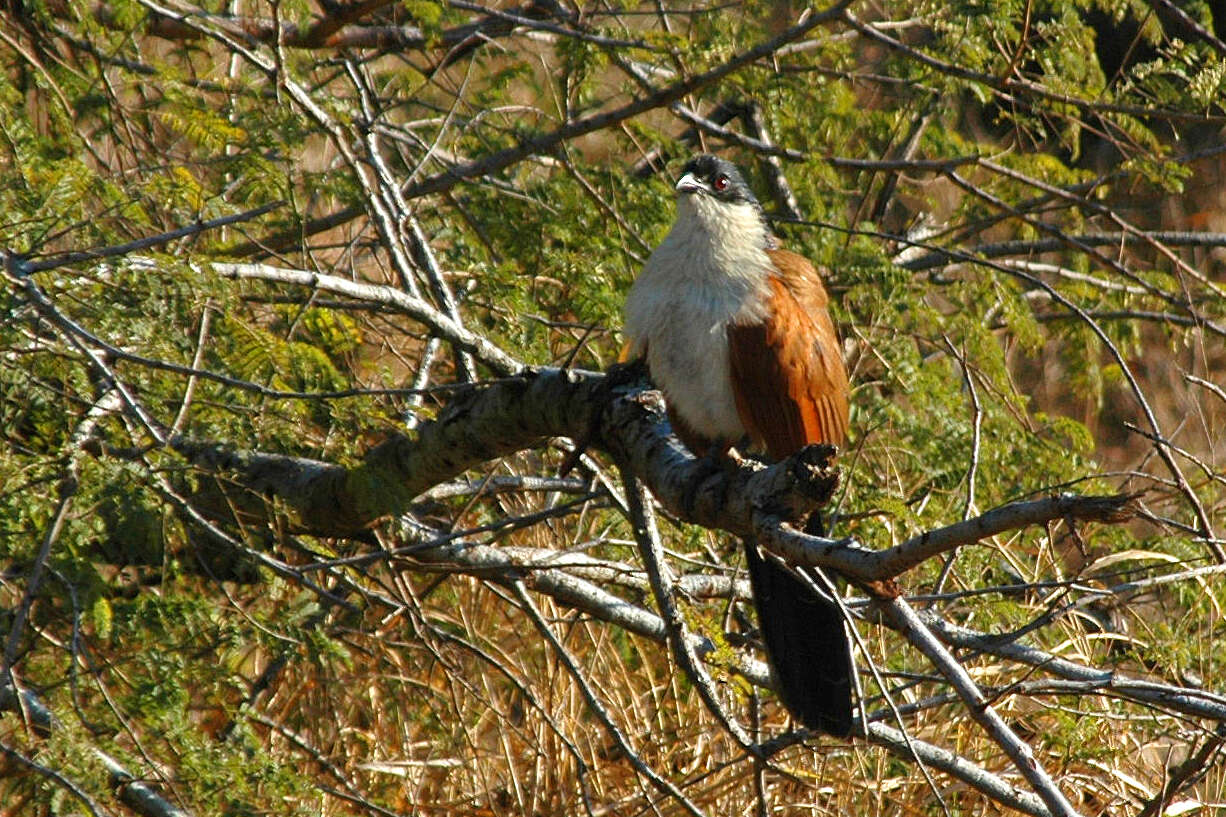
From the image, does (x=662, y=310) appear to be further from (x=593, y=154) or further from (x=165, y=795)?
(x=593, y=154)

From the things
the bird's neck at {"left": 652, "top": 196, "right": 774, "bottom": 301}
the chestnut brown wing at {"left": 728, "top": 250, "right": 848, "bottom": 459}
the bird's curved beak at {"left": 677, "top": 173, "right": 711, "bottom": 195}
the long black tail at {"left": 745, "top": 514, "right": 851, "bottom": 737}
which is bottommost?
the long black tail at {"left": 745, "top": 514, "right": 851, "bottom": 737}

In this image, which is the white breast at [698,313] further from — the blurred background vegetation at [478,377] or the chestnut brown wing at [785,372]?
Result: the blurred background vegetation at [478,377]

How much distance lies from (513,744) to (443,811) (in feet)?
0.95

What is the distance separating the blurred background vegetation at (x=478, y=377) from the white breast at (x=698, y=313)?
0.33 metres

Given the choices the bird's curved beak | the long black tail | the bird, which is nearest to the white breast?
the bird

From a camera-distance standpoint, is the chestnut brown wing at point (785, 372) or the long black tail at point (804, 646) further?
the chestnut brown wing at point (785, 372)

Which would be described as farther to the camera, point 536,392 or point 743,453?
point 743,453

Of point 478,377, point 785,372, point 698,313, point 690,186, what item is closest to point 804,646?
point 785,372

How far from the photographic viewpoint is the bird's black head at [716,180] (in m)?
3.07

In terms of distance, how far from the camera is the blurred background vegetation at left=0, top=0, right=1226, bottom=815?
2.48 meters

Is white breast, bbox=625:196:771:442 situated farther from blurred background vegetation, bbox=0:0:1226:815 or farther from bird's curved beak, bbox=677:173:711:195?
blurred background vegetation, bbox=0:0:1226:815

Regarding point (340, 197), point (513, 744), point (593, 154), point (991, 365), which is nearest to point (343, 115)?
point (340, 197)

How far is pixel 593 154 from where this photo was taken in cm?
685

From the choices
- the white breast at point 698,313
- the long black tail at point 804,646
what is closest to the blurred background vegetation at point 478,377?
the long black tail at point 804,646
